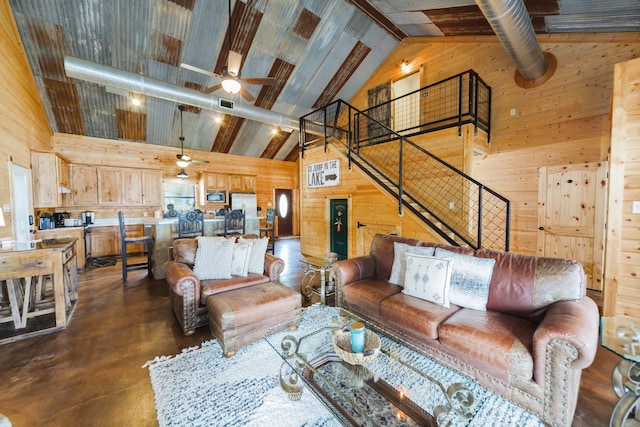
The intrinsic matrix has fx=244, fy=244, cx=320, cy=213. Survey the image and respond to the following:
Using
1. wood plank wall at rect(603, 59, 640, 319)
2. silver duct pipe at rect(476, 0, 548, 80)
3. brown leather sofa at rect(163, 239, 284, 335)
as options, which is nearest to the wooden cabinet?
brown leather sofa at rect(163, 239, 284, 335)

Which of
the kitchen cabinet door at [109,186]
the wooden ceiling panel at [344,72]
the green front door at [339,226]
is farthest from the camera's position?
the kitchen cabinet door at [109,186]

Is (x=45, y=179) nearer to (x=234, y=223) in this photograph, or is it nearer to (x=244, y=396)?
(x=234, y=223)

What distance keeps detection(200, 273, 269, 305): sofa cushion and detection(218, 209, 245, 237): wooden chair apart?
2.36 m

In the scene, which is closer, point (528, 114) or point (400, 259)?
point (400, 259)

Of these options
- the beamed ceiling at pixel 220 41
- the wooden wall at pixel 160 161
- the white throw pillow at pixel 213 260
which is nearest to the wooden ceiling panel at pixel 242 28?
the beamed ceiling at pixel 220 41

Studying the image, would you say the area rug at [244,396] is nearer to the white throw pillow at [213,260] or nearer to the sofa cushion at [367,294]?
the sofa cushion at [367,294]

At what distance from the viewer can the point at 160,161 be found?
684cm

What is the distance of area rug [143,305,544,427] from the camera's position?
1.51 meters

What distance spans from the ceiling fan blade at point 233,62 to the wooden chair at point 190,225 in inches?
97.5

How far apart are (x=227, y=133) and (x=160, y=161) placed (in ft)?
6.58

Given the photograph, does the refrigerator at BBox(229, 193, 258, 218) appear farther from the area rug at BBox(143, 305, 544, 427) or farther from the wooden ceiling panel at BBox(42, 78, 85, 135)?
the area rug at BBox(143, 305, 544, 427)

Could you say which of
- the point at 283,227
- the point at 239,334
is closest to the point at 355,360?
the point at 239,334

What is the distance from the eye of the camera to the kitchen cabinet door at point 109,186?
6.01 m

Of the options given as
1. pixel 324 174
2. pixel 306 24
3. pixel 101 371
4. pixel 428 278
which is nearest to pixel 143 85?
pixel 306 24
